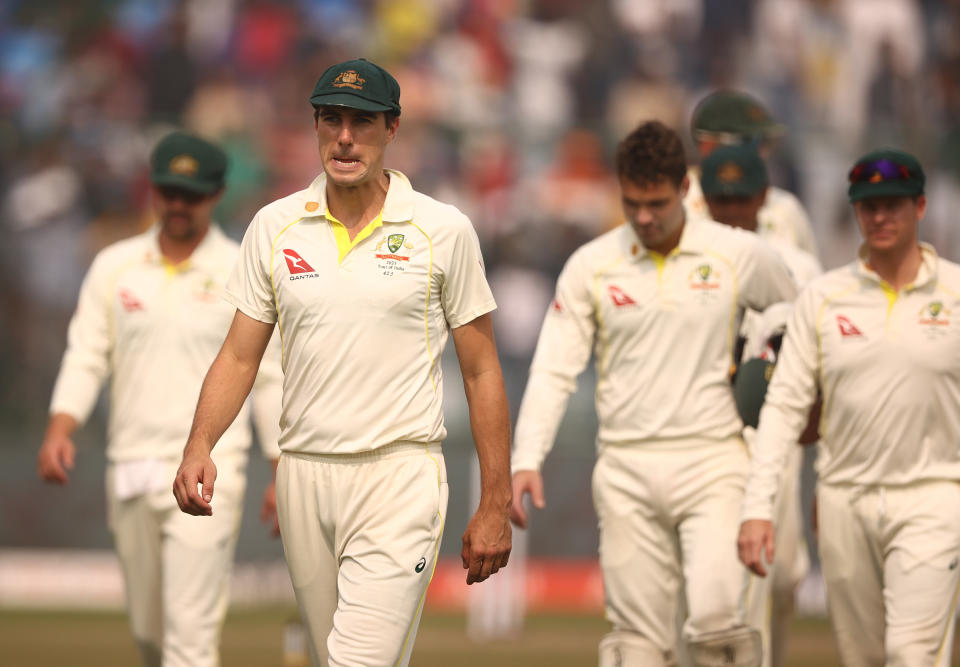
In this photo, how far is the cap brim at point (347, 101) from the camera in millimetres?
4840

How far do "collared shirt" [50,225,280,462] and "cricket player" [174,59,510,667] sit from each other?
2.00 m

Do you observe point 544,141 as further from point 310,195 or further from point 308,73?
point 310,195

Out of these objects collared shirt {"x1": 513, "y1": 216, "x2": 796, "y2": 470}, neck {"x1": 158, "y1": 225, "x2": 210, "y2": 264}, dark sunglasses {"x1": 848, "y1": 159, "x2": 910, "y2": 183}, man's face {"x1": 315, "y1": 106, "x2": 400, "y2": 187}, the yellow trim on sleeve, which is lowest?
collared shirt {"x1": 513, "y1": 216, "x2": 796, "y2": 470}

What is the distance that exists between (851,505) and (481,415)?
73.6 inches

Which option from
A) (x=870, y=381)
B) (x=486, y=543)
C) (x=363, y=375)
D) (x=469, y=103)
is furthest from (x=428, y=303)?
(x=469, y=103)

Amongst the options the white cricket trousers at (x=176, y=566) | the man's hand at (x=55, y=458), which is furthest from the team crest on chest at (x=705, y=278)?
the man's hand at (x=55, y=458)

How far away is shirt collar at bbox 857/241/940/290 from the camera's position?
6039mm

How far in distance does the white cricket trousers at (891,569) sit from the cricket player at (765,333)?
0.59 meters

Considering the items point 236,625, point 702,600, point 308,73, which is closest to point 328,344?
point 702,600

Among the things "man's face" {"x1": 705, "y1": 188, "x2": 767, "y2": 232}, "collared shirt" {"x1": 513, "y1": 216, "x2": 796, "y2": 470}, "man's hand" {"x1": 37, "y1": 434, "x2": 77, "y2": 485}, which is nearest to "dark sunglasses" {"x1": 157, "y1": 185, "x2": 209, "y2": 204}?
"man's hand" {"x1": 37, "y1": 434, "x2": 77, "y2": 485}

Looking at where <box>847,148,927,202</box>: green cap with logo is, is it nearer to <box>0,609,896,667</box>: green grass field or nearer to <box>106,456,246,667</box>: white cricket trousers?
<box>106,456,246,667</box>: white cricket trousers

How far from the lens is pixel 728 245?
6.56m

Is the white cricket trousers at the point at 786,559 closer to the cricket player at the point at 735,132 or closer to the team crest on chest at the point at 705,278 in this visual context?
the cricket player at the point at 735,132

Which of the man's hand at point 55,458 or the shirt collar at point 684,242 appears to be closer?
the shirt collar at point 684,242
